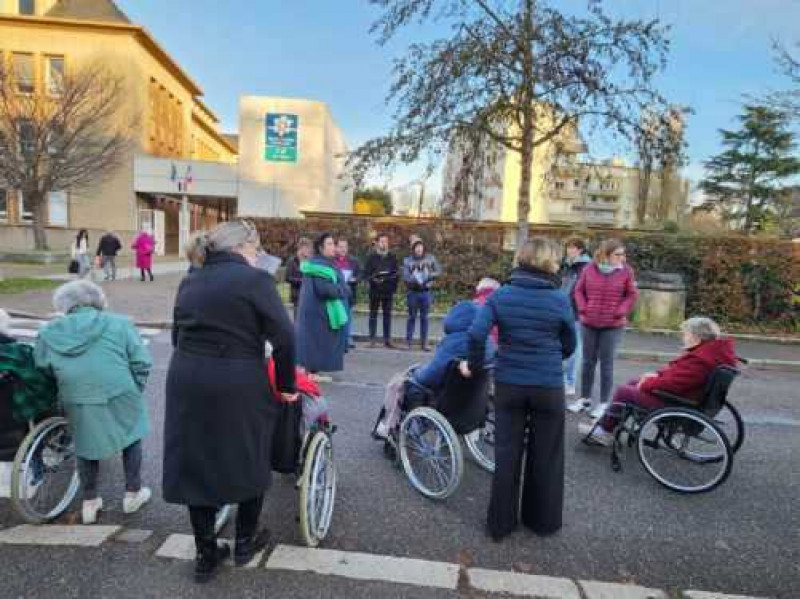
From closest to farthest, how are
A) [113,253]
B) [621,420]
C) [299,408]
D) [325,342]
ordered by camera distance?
[299,408]
[621,420]
[325,342]
[113,253]

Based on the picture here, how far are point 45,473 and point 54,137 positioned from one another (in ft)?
75.3

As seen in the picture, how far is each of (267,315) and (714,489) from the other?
355 cm

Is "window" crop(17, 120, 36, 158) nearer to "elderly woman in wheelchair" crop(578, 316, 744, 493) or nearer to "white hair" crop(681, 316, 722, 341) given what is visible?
"elderly woman in wheelchair" crop(578, 316, 744, 493)

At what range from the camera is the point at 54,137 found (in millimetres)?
21375

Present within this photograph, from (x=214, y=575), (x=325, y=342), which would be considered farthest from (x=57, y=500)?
(x=325, y=342)

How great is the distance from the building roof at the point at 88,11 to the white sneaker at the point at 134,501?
1216 inches

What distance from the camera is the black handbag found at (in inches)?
113

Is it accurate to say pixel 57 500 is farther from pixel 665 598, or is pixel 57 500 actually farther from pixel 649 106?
pixel 649 106

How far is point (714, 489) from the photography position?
12.8ft

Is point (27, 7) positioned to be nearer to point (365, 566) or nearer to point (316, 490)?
point (316, 490)

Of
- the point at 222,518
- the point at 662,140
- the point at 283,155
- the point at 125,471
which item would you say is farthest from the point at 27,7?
the point at 222,518

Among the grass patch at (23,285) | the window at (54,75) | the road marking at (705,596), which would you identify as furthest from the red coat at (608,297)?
the window at (54,75)

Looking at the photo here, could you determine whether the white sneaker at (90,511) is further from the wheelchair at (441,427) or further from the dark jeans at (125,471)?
the wheelchair at (441,427)

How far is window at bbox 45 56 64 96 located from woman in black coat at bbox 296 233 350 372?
22.6 metres
